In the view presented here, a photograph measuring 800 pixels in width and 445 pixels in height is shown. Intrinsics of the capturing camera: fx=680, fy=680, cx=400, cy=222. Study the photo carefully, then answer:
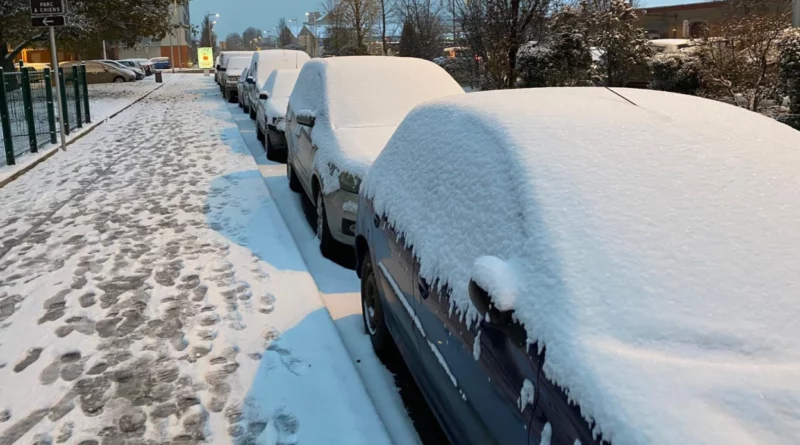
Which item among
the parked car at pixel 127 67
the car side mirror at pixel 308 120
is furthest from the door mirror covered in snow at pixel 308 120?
the parked car at pixel 127 67

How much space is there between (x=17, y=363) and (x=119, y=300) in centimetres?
107

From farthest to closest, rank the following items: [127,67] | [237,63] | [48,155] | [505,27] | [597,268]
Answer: [127,67] → [237,63] → [505,27] → [48,155] → [597,268]

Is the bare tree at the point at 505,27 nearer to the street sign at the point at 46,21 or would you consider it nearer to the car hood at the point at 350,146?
the car hood at the point at 350,146

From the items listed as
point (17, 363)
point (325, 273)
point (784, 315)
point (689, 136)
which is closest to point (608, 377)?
point (784, 315)

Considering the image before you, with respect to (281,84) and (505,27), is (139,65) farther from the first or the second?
(505,27)

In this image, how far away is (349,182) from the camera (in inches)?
225

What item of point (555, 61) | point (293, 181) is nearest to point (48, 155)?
point (293, 181)

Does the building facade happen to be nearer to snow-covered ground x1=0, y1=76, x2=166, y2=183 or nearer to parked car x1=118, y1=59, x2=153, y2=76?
parked car x1=118, y1=59, x2=153, y2=76

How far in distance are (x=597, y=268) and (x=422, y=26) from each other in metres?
27.5

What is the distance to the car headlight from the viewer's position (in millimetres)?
5664

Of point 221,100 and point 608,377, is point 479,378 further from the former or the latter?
point 221,100

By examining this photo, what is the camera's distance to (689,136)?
292 cm

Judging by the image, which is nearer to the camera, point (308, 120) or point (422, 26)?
point (308, 120)

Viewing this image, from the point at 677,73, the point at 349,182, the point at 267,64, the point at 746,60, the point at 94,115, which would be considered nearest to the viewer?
the point at 349,182
